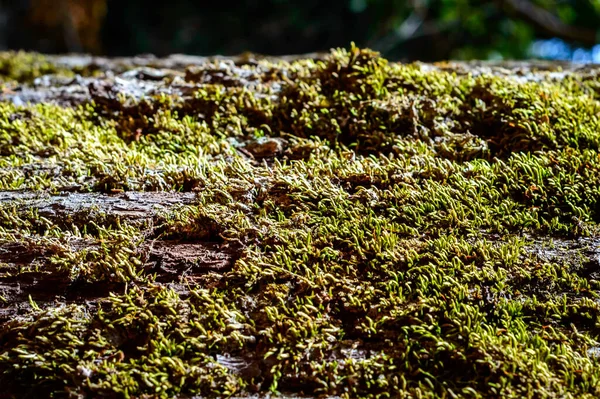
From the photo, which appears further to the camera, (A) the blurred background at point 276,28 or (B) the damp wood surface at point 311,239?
(A) the blurred background at point 276,28

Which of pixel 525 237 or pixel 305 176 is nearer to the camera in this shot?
pixel 525 237

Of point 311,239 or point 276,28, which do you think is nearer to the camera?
point 311,239

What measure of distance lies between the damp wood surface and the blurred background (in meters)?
6.06

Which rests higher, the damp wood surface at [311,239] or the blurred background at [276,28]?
the blurred background at [276,28]

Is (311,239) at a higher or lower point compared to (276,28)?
lower

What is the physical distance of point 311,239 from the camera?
1.61 m

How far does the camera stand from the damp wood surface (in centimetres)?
137

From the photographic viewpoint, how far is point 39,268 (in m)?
1.61

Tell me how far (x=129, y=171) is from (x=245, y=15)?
320 inches

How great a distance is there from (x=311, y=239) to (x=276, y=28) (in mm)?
8623

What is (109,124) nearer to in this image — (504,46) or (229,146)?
(229,146)

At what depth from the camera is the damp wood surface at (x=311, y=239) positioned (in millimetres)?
1372

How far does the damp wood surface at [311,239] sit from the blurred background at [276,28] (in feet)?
19.9

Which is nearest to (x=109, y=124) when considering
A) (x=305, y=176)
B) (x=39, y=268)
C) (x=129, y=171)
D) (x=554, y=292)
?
(x=129, y=171)
